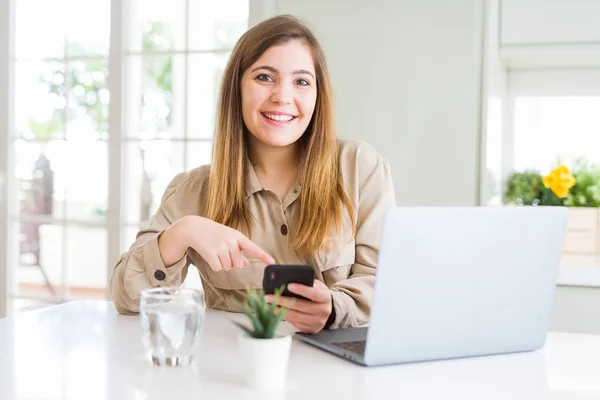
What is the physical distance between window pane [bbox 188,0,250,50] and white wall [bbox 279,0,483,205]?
428 mm

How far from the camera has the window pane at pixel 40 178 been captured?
3.52 meters

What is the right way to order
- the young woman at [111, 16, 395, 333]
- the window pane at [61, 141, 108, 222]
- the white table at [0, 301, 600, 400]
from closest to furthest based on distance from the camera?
the white table at [0, 301, 600, 400], the young woman at [111, 16, 395, 333], the window pane at [61, 141, 108, 222]

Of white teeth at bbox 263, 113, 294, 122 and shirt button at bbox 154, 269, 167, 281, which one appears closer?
shirt button at bbox 154, 269, 167, 281

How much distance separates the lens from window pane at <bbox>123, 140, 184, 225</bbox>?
3336 millimetres

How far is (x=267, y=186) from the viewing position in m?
1.83

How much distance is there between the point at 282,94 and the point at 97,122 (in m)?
1.86

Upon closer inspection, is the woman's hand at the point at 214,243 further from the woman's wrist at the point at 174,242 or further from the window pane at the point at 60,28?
the window pane at the point at 60,28

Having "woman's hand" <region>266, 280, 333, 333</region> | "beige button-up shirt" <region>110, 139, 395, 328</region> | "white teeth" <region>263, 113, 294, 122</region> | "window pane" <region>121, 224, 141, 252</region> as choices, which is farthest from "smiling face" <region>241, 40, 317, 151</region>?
"window pane" <region>121, 224, 141, 252</region>

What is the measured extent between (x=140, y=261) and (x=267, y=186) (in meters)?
0.37

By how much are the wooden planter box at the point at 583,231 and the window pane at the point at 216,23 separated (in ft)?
4.87

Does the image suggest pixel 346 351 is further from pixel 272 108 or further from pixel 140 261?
pixel 272 108

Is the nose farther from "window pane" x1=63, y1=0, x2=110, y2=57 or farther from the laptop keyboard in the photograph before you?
"window pane" x1=63, y1=0, x2=110, y2=57

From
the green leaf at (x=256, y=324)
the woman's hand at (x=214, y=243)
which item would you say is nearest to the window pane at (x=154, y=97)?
the woman's hand at (x=214, y=243)

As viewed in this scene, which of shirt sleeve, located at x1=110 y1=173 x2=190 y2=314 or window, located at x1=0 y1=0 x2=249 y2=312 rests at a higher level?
window, located at x1=0 y1=0 x2=249 y2=312
